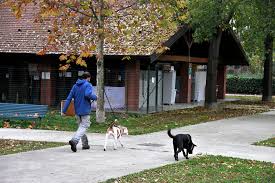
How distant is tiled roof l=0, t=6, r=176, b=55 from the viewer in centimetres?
2453

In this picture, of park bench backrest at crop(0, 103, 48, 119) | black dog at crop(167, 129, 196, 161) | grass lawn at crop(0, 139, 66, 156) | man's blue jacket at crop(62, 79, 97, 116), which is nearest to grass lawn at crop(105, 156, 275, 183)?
black dog at crop(167, 129, 196, 161)

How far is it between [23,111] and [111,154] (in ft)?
24.2

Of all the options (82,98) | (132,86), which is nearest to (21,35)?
(132,86)

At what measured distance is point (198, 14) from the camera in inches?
1006

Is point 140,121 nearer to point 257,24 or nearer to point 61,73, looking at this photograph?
point 257,24

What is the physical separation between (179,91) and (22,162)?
74.6 ft

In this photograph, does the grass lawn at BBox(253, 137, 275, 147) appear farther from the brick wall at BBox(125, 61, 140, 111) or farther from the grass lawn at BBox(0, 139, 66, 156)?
→ the brick wall at BBox(125, 61, 140, 111)

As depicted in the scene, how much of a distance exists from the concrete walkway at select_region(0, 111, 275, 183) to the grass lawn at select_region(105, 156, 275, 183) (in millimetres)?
411

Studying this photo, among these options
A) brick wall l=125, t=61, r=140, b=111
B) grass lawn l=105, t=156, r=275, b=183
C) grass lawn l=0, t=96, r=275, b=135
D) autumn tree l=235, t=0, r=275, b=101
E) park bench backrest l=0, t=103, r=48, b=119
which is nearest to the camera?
grass lawn l=105, t=156, r=275, b=183

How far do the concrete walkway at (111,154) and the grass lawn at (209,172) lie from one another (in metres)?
0.41

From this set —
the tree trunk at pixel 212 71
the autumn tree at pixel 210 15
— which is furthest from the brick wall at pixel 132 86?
the tree trunk at pixel 212 71

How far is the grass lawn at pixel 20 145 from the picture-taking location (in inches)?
506

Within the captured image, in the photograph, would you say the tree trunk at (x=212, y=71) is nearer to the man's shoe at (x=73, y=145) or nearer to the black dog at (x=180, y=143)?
the man's shoe at (x=73, y=145)

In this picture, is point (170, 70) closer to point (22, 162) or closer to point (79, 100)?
point (79, 100)
